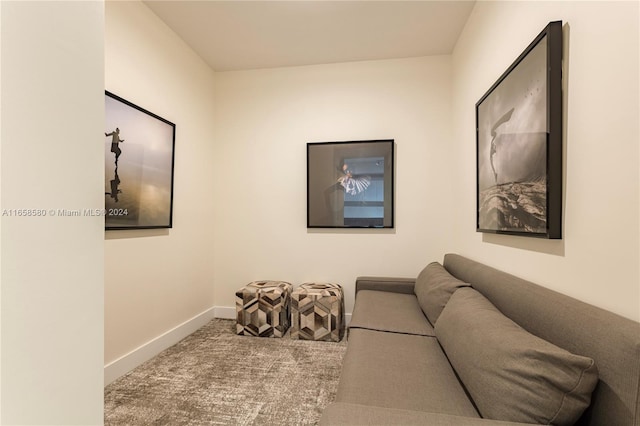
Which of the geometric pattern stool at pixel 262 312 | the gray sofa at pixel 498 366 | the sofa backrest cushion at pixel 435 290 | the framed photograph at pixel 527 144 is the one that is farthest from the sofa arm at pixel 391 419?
the geometric pattern stool at pixel 262 312

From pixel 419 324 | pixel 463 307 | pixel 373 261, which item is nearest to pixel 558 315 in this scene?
pixel 463 307

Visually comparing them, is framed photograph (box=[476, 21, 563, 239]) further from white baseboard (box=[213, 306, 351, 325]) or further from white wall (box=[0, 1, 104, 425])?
white baseboard (box=[213, 306, 351, 325])

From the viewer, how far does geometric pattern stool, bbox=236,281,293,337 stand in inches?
110

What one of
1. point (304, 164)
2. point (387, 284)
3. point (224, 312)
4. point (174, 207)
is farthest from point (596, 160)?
point (224, 312)

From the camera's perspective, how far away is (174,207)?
2.71m

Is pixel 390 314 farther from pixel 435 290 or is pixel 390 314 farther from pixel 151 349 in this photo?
pixel 151 349

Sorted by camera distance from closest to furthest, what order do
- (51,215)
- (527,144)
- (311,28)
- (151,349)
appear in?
1. (51,215)
2. (527,144)
3. (151,349)
4. (311,28)

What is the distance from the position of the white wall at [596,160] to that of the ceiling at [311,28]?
3.41 ft

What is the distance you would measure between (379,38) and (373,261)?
7.11 ft

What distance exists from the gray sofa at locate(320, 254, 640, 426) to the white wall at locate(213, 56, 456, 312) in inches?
50.7

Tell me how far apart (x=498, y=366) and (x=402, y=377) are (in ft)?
1.44

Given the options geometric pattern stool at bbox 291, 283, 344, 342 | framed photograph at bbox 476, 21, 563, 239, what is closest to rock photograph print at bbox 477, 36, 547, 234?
framed photograph at bbox 476, 21, 563, 239

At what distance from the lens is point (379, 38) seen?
2742mm

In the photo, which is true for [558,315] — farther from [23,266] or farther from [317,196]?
[317,196]
